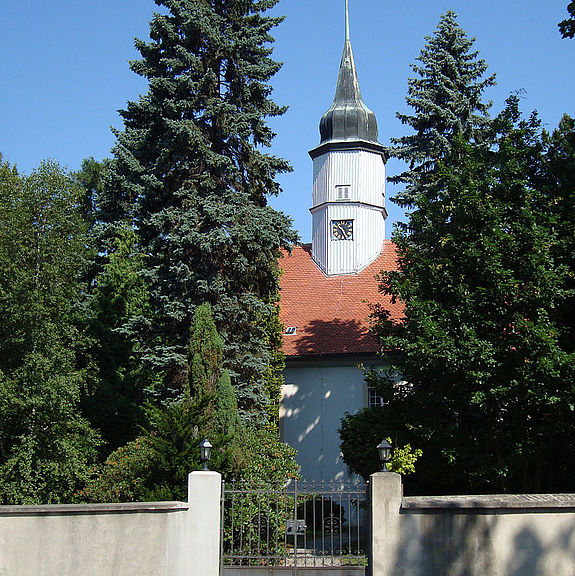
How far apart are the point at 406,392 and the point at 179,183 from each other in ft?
26.9

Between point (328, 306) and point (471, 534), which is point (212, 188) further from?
point (471, 534)

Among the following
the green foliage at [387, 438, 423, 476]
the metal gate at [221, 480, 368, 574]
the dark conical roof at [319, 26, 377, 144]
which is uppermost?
the dark conical roof at [319, 26, 377, 144]

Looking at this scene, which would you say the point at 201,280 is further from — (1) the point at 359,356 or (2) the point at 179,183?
(1) the point at 359,356

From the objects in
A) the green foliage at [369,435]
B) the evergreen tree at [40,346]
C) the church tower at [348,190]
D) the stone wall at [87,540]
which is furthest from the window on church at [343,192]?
the stone wall at [87,540]

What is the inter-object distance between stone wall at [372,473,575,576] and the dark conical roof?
21.1m

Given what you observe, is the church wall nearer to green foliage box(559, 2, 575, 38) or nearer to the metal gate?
the metal gate

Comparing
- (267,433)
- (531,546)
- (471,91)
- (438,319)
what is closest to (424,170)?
(471,91)

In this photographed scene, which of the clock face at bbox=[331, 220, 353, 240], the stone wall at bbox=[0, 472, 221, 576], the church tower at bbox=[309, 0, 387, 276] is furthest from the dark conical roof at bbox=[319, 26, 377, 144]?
the stone wall at bbox=[0, 472, 221, 576]

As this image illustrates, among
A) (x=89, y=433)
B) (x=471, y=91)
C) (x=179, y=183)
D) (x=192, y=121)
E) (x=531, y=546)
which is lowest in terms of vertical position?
(x=531, y=546)

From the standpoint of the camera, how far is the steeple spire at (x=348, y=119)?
29.5 meters

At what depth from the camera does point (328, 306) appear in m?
27.0

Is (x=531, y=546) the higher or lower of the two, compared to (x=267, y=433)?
lower

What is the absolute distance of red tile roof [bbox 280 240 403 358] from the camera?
25.2 m

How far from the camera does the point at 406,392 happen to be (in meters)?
17.7
